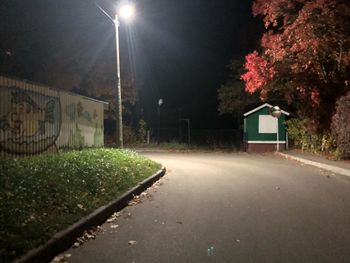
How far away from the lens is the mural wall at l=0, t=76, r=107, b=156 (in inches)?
523

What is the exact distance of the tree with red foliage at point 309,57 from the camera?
18.0m

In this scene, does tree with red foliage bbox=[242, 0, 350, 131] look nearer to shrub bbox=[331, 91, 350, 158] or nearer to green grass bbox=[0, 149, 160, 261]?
shrub bbox=[331, 91, 350, 158]

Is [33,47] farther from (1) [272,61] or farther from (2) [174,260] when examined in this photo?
(2) [174,260]

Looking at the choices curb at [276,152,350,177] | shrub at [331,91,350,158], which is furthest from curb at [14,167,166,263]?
shrub at [331,91,350,158]

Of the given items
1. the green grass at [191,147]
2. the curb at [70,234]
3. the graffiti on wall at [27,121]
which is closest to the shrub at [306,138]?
the green grass at [191,147]

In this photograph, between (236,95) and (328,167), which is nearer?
(328,167)

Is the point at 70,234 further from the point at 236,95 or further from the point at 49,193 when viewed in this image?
the point at 236,95

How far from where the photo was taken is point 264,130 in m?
30.9

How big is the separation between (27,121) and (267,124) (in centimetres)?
2021

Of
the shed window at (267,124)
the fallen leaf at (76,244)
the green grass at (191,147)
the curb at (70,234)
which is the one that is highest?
the shed window at (267,124)

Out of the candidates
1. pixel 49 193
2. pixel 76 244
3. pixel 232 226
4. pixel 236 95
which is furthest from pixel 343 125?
pixel 236 95

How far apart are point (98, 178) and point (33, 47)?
21758mm

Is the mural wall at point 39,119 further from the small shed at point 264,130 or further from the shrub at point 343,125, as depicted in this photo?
the small shed at point 264,130

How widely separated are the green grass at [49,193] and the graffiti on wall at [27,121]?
61.5 inches
